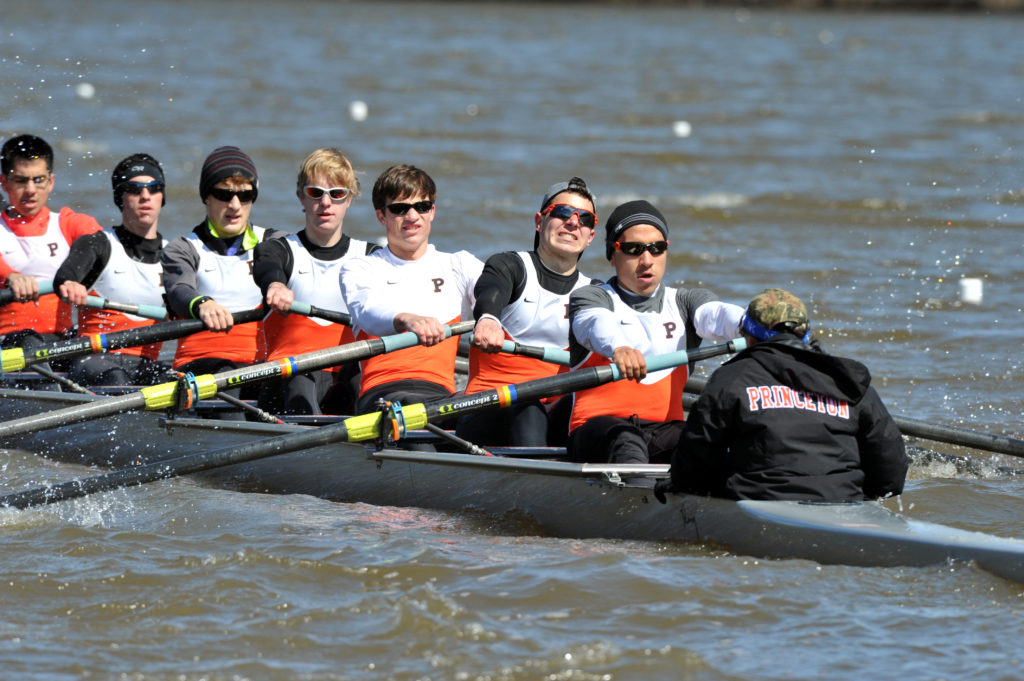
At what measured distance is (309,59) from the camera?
3009 centimetres

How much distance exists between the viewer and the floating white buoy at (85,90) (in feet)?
74.6

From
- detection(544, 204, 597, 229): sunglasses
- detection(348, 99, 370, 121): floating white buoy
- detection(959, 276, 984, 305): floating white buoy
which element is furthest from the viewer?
detection(348, 99, 370, 121): floating white buoy

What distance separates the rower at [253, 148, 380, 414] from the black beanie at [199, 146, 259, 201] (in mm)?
374

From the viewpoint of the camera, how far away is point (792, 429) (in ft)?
15.9

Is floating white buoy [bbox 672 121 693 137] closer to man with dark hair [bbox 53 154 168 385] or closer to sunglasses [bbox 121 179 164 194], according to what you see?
man with dark hair [bbox 53 154 168 385]

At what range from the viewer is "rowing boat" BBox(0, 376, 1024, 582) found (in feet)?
16.1

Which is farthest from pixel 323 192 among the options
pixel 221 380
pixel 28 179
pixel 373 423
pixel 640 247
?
pixel 28 179

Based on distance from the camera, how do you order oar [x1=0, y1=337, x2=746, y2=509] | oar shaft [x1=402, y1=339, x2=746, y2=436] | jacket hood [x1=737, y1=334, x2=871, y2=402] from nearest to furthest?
jacket hood [x1=737, y1=334, x2=871, y2=402] → oar shaft [x1=402, y1=339, x2=746, y2=436] → oar [x1=0, y1=337, x2=746, y2=509]

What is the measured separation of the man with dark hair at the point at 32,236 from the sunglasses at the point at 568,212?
131 inches

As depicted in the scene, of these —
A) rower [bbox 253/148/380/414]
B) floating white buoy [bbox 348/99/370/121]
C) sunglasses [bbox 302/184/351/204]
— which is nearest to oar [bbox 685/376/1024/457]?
rower [bbox 253/148/380/414]

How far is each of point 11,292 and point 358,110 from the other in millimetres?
14585

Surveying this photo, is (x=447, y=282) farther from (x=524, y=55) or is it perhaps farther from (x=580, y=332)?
(x=524, y=55)

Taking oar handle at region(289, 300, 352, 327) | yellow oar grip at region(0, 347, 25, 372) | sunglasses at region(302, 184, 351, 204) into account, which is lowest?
yellow oar grip at region(0, 347, 25, 372)

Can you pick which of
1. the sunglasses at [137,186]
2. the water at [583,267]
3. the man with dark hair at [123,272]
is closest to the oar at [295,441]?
the water at [583,267]
